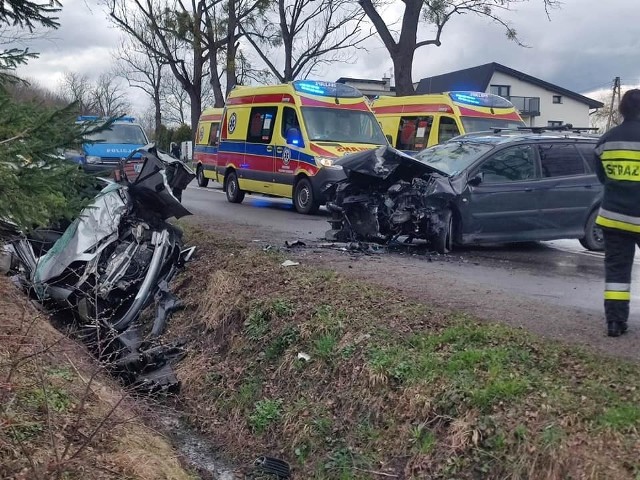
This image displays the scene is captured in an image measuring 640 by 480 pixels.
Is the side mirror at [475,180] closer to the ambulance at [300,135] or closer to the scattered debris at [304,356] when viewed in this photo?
the scattered debris at [304,356]

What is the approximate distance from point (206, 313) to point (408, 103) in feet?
36.4

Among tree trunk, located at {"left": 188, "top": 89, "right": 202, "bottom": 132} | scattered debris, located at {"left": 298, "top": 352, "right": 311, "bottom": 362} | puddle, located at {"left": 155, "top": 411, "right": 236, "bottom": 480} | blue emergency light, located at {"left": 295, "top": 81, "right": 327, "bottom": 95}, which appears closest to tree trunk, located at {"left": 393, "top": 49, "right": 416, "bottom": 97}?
blue emergency light, located at {"left": 295, "top": 81, "right": 327, "bottom": 95}

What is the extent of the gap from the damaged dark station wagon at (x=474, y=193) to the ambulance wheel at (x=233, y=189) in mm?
7285

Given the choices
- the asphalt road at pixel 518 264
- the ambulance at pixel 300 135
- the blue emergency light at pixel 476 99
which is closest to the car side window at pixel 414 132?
the blue emergency light at pixel 476 99

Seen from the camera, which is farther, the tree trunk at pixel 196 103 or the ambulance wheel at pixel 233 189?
the tree trunk at pixel 196 103

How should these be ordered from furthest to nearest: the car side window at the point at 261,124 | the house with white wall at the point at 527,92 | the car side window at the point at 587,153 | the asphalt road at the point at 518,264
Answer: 1. the house with white wall at the point at 527,92
2. the car side window at the point at 261,124
3. the car side window at the point at 587,153
4. the asphalt road at the point at 518,264

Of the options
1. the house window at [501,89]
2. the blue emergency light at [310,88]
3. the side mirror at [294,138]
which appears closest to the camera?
the side mirror at [294,138]

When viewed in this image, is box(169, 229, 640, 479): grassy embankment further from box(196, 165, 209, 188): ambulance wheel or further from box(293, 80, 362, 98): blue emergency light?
box(196, 165, 209, 188): ambulance wheel

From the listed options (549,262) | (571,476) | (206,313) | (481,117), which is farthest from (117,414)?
(481,117)

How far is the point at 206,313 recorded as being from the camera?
25.1 ft

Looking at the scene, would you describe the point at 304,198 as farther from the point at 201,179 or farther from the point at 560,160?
the point at 201,179

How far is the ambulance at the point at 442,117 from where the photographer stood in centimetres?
1602

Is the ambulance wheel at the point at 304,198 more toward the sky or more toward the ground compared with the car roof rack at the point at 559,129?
more toward the ground

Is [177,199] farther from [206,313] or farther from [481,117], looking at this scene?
[481,117]
